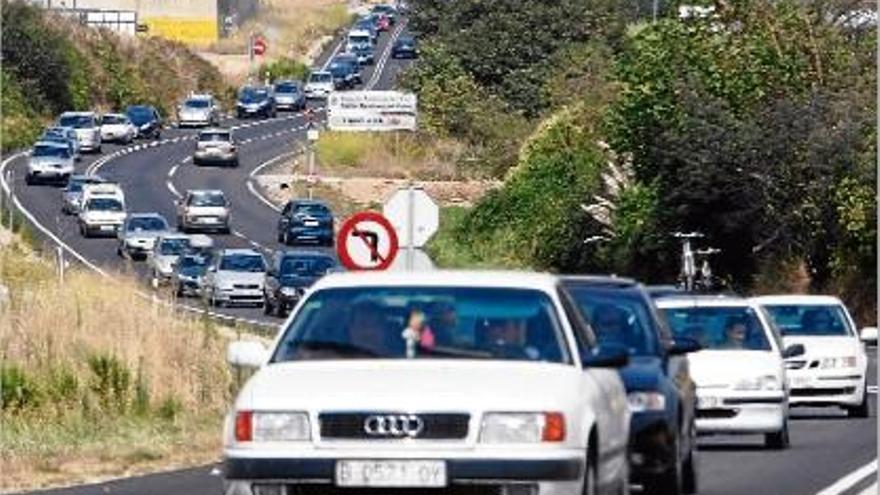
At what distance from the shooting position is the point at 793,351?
1166 inches

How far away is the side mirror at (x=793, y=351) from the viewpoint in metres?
28.7

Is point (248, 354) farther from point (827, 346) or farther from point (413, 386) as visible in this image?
point (827, 346)

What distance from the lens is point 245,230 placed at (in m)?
82.6

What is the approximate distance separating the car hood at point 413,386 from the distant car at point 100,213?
6202 cm

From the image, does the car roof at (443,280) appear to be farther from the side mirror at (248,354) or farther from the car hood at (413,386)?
the car hood at (413,386)

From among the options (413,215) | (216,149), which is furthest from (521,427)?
(216,149)

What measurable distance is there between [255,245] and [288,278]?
1920cm

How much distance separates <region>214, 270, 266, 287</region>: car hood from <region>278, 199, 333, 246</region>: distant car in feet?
44.5

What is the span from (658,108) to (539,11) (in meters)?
Result: 30.9

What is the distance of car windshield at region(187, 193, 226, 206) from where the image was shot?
8006 cm

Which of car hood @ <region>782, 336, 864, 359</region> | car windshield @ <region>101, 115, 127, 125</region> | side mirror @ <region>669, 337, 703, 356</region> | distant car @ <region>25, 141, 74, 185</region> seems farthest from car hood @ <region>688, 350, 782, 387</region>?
car windshield @ <region>101, 115, 127, 125</region>

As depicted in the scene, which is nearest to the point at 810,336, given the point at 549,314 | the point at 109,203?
the point at 549,314

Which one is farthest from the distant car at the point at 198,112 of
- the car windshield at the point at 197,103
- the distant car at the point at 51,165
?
the distant car at the point at 51,165

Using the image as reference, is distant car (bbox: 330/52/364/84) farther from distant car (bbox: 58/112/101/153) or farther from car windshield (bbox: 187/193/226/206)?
car windshield (bbox: 187/193/226/206)
